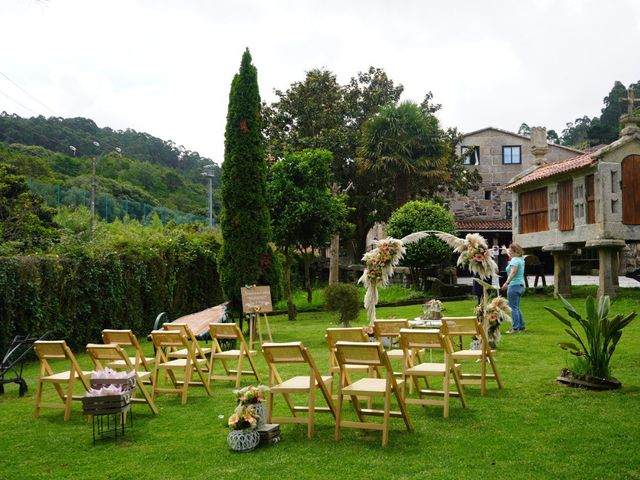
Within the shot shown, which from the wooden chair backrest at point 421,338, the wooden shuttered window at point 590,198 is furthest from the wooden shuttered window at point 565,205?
the wooden chair backrest at point 421,338

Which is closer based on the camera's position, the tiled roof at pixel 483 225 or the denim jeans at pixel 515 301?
the denim jeans at pixel 515 301

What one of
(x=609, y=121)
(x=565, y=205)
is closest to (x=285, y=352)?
(x=565, y=205)

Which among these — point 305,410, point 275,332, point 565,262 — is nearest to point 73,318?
point 275,332

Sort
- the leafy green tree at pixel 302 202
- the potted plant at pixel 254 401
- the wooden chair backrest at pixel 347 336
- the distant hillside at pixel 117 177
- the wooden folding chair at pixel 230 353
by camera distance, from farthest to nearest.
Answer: the distant hillside at pixel 117 177 → the leafy green tree at pixel 302 202 → the wooden folding chair at pixel 230 353 → the wooden chair backrest at pixel 347 336 → the potted plant at pixel 254 401

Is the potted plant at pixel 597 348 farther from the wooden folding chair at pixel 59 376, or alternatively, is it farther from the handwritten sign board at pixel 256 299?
the handwritten sign board at pixel 256 299

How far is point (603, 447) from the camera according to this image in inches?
242

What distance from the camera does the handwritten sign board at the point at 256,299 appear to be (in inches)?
557

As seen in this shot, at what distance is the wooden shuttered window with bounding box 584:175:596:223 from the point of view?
20.4 meters

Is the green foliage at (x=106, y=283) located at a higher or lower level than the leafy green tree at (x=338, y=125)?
lower

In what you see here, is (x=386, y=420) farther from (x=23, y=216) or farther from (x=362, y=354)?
(x=23, y=216)

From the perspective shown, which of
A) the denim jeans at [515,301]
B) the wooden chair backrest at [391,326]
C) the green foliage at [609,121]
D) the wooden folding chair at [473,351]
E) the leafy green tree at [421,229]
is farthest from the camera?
the green foliage at [609,121]

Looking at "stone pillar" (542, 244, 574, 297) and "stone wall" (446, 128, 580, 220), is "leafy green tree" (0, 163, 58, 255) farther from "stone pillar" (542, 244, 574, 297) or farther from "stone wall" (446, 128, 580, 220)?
"stone wall" (446, 128, 580, 220)

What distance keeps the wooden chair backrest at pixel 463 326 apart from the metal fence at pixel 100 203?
18049 mm

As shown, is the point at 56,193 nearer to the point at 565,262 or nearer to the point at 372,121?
the point at 372,121
